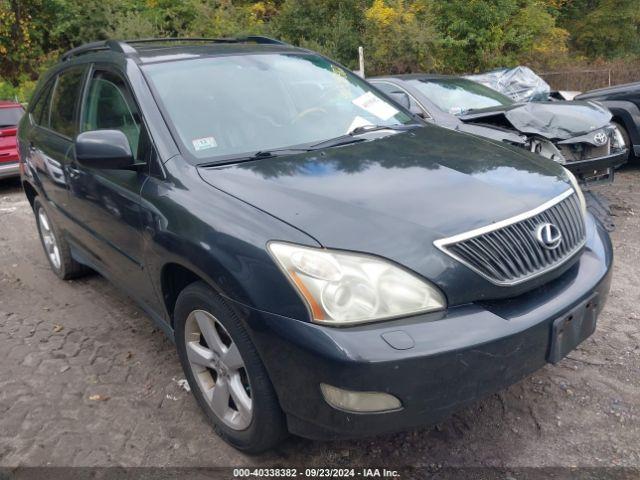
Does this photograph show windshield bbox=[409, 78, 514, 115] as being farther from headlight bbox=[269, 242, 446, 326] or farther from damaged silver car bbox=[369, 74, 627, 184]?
headlight bbox=[269, 242, 446, 326]

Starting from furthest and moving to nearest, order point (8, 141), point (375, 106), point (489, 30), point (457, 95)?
point (489, 30)
point (8, 141)
point (457, 95)
point (375, 106)

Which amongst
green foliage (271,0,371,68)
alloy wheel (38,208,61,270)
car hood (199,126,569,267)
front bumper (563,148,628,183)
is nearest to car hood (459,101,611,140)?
front bumper (563,148,628,183)

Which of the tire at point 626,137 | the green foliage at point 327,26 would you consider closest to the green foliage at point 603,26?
the green foliage at point 327,26

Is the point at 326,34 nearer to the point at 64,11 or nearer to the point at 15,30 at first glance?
the point at 64,11

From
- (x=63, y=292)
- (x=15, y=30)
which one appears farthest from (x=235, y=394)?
(x=15, y=30)

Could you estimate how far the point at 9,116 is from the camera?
347 inches

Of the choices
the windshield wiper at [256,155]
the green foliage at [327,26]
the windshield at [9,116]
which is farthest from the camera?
the green foliage at [327,26]

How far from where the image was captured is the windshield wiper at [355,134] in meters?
2.90

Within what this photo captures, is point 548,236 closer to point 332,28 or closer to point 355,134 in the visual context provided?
point 355,134

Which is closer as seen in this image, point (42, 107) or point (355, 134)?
point (355, 134)

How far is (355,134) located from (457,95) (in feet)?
12.9

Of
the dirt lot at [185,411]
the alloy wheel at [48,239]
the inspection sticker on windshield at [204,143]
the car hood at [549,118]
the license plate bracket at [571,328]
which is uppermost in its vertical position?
the inspection sticker on windshield at [204,143]

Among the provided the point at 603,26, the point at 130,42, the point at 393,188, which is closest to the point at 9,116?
the point at 130,42

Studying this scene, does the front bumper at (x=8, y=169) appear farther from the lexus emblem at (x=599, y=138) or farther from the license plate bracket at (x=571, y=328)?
the license plate bracket at (x=571, y=328)
